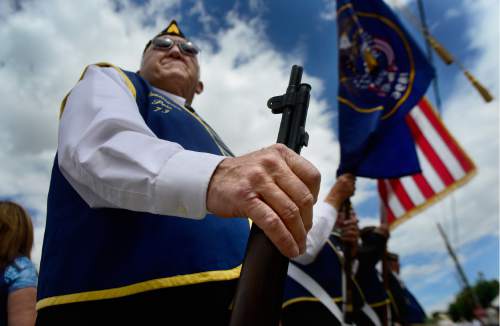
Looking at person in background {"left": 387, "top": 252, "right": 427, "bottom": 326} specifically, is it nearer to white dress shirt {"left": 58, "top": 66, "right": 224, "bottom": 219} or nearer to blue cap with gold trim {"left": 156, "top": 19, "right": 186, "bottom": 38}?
blue cap with gold trim {"left": 156, "top": 19, "right": 186, "bottom": 38}

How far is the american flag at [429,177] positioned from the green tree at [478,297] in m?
52.5

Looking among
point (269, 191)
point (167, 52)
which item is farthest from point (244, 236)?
point (167, 52)

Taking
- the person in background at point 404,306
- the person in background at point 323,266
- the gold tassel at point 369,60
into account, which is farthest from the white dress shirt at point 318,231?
the person in background at point 404,306

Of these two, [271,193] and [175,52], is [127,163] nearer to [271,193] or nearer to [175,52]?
[271,193]

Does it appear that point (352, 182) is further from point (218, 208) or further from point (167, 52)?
point (218, 208)

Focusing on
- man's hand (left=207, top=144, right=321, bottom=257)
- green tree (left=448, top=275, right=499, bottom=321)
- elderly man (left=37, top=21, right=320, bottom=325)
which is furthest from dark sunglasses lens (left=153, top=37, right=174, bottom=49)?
green tree (left=448, top=275, right=499, bottom=321)

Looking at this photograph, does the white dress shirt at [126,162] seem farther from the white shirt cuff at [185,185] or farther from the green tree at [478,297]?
the green tree at [478,297]

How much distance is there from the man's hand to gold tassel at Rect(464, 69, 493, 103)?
17.1 ft

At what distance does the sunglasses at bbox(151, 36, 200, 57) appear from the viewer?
7.09 feet

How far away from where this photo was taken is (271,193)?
2.40 feet

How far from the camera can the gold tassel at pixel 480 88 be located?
5023mm

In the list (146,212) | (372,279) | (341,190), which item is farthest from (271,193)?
(372,279)

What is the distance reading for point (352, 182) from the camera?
10.0ft

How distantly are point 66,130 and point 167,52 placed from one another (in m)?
1.23
